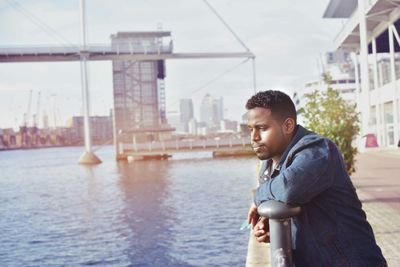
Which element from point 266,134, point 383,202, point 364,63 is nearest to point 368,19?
point 364,63

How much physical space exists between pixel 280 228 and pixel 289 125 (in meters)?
0.40

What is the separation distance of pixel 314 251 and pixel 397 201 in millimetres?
12191

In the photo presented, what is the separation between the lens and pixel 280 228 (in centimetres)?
217

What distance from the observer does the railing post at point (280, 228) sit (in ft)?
7.02

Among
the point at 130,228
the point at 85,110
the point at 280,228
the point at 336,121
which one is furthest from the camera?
the point at 85,110

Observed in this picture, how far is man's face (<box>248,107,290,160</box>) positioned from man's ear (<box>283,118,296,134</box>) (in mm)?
12

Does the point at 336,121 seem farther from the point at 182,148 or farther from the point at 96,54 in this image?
the point at 96,54

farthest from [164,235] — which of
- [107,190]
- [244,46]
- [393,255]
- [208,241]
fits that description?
[244,46]

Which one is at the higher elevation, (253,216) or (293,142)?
(293,142)

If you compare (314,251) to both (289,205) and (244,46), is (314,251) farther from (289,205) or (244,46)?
(244,46)

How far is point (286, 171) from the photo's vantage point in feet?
7.02

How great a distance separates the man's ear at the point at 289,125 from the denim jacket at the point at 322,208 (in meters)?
0.11

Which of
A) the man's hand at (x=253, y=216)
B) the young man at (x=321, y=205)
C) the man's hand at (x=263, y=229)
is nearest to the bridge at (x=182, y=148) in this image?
the man's hand at (x=253, y=216)

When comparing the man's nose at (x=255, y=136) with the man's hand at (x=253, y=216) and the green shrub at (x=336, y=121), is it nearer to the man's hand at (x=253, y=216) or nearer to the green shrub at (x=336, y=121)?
the man's hand at (x=253, y=216)
